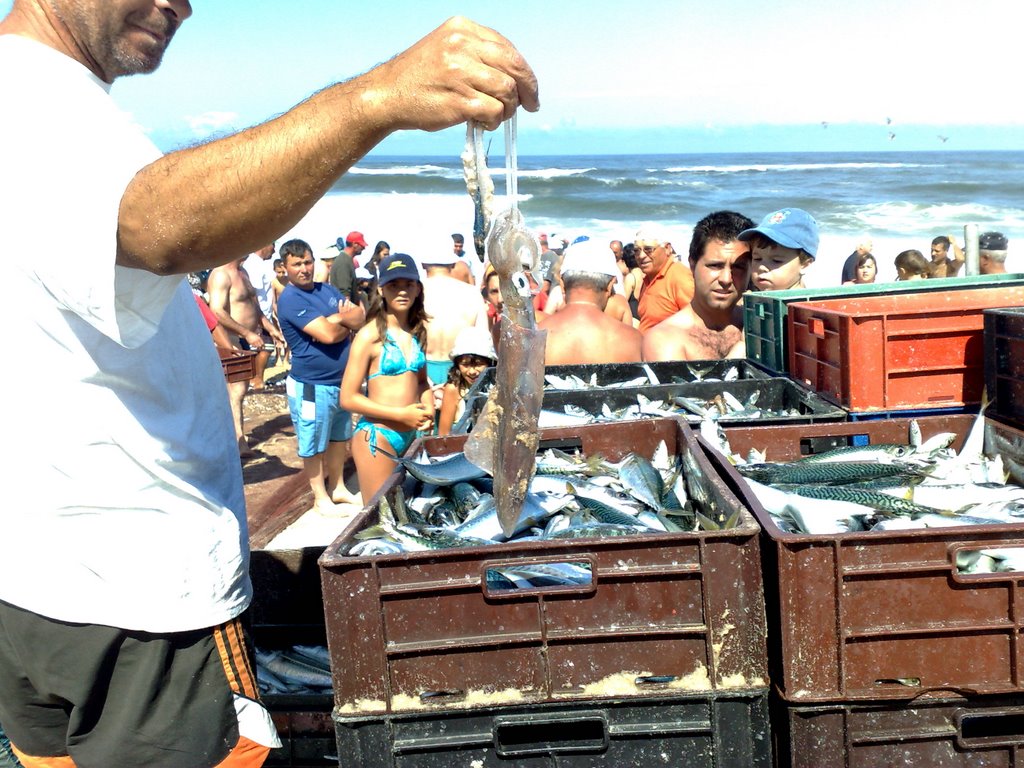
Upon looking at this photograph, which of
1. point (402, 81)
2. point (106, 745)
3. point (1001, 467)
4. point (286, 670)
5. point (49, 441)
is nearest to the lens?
point (402, 81)

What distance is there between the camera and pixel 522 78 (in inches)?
57.1

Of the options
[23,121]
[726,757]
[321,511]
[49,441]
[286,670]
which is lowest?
[321,511]

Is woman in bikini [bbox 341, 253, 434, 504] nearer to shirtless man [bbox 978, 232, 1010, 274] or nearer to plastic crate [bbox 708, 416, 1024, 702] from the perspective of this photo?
plastic crate [bbox 708, 416, 1024, 702]

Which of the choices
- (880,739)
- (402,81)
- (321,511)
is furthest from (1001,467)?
(321,511)

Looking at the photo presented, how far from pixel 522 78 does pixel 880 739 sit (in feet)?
4.80

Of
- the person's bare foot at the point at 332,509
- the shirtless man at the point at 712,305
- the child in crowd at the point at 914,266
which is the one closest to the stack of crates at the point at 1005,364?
the shirtless man at the point at 712,305

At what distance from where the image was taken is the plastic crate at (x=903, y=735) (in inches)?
71.0

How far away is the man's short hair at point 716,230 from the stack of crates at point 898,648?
3433mm

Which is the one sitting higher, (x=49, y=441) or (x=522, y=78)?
(x=522, y=78)

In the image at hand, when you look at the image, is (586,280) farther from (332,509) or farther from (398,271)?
(332,509)

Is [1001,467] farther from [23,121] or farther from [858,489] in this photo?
[23,121]

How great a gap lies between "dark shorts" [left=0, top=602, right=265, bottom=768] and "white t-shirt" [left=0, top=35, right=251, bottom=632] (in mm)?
49

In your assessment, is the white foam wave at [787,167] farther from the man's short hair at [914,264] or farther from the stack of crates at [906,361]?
the stack of crates at [906,361]

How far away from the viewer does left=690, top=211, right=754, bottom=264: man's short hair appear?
16.6 ft
